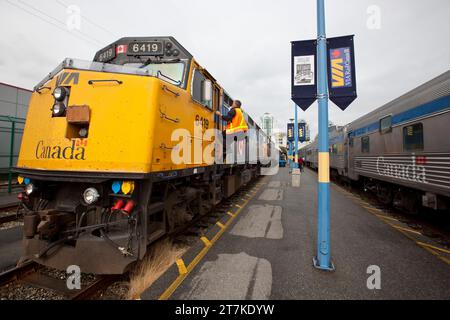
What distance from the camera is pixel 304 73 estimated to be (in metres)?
3.47

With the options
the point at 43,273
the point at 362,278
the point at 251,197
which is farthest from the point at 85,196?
the point at 251,197

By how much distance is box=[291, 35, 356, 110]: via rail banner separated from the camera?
3256 millimetres

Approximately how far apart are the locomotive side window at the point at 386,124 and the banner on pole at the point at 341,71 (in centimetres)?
453

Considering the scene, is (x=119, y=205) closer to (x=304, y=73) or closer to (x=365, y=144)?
(x=304, y=73)

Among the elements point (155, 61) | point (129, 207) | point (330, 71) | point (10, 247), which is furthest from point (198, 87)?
point (10, 247)

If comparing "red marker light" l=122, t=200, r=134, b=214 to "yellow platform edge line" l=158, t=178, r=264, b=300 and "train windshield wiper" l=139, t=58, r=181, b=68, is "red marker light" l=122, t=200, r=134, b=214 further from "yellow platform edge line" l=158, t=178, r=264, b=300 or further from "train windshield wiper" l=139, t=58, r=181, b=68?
"train windshield wiper" l=139, t=58, r=181, b=68

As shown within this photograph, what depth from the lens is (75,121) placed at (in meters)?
2.63

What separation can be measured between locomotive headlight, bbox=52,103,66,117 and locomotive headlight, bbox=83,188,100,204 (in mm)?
1138

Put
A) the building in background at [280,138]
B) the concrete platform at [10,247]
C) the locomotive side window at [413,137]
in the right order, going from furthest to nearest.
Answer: the building in background at [280,138] < the locomotive side window at [413,137] < the concrete platform at [10,247]

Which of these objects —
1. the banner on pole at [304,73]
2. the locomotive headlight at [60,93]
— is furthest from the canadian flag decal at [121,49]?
the banner on pole at [304,73]

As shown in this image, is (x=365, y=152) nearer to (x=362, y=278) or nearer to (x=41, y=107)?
(x=362, y=278)

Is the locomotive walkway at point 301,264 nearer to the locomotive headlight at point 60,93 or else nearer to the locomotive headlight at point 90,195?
the locomotive headlight at point 90,195

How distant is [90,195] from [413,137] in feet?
23.9

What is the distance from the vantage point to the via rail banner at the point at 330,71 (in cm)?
326
